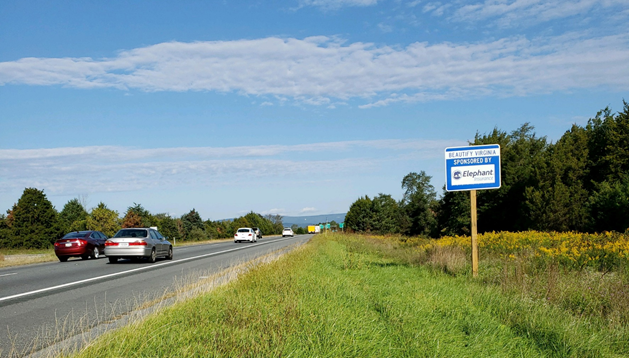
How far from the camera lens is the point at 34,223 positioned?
5541cm

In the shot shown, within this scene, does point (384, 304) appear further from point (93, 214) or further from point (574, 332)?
point (93, 214)

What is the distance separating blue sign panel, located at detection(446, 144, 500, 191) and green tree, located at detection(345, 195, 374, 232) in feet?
338

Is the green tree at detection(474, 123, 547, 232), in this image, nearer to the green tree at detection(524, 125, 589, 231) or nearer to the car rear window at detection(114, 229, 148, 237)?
the green tree at detection(524, 125, 589, 231)

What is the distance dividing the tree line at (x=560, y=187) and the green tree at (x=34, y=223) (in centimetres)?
4721

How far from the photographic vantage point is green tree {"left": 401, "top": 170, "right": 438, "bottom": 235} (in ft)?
356

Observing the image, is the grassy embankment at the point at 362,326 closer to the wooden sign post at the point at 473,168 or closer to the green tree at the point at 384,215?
the wooden sign post at the point at 473,168

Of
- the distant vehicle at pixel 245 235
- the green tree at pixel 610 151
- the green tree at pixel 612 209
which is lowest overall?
the distant vehicle at pixel 245 235

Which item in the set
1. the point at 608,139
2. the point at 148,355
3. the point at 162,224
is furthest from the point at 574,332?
the point at 162,224

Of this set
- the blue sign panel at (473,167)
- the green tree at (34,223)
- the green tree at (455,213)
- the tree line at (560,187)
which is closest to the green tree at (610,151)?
the tree line at (560,187)

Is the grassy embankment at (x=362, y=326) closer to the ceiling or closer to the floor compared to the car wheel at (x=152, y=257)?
closer to the ceiling

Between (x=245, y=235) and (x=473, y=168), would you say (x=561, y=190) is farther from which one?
(x=473, y=168)

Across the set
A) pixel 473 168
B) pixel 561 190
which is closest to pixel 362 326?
pixel 473 168

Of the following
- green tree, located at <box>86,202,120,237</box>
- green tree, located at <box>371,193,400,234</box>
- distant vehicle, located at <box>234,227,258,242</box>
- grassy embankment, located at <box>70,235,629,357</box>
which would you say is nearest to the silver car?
grassy embankment, located at <box>70,235,629,357</box>

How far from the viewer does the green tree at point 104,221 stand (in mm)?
66000
